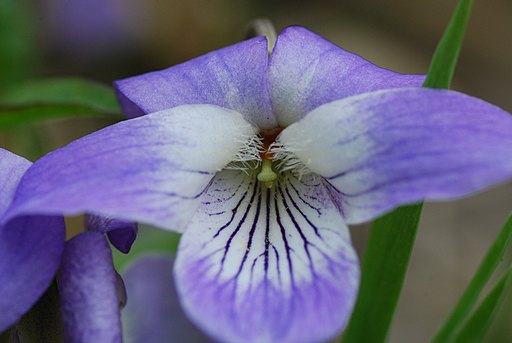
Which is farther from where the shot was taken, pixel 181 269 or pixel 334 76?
pixel 334 76

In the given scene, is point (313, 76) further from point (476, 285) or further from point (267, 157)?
point (476, 285)

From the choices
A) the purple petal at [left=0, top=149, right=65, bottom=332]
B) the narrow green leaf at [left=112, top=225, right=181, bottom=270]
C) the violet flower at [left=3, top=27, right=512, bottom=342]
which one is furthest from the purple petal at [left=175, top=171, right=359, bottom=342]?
the narrow green leaf at [left=112, top=225, right=181, bottom=270]

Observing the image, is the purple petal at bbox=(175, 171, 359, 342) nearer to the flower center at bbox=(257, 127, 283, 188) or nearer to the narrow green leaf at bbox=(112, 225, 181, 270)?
the flower center at bbox=(257, 127, 283, 188)

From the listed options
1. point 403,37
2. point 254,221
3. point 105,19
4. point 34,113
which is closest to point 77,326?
point 254,221

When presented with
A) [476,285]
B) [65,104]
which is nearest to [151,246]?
[65,104]

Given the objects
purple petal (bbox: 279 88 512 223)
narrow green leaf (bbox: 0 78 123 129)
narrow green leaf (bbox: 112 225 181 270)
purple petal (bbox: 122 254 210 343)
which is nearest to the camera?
purple petal (bbox: 279 88 512 223)

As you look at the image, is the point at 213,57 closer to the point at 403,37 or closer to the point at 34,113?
the point at 34,113
